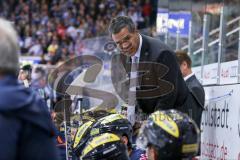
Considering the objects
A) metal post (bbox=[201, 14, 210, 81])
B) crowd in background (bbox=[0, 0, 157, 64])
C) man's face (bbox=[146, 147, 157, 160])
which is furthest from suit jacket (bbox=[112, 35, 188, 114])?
crowd in background (bbox=[0, 0, 157, 64])

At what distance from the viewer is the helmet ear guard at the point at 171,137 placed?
3.49 meters

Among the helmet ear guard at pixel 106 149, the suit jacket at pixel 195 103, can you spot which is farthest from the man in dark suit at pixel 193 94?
the helmet ear guard at pixel 106 149

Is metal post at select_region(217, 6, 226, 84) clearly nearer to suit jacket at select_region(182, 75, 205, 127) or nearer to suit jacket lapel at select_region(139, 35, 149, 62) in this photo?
suit jacket at select_region(182, 75, 205, 127)

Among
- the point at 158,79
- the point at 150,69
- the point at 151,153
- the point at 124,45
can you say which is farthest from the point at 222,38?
the point at 151,153

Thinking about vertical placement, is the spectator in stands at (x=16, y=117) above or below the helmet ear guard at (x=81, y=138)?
above

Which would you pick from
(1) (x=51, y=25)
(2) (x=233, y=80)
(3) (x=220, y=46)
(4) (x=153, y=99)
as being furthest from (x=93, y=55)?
(1) (x=51, y=25)

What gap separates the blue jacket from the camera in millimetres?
2771

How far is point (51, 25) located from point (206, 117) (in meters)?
18.2

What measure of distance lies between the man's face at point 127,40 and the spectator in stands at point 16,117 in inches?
119

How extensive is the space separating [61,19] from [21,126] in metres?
23.6

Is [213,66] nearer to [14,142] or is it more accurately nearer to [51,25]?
[14,142]

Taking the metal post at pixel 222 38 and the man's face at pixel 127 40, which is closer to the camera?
the man's face at pixel 127 40

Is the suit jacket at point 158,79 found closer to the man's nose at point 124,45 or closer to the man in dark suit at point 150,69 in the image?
the man in dark suit at point 150,69

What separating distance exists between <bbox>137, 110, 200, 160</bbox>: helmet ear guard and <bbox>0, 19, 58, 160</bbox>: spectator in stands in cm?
81
